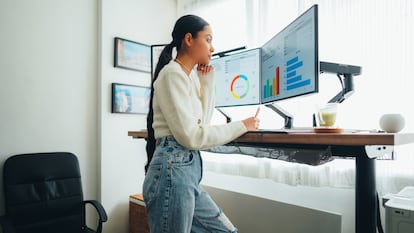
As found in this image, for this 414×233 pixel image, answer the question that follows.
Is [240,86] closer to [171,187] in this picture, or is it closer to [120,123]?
[171,187]

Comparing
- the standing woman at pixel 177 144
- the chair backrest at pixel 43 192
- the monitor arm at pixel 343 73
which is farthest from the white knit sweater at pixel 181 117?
the chair backrest at pixel 43 192

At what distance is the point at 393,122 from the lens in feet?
3.09

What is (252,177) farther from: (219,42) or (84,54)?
(84,54)

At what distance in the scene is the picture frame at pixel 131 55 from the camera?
7.21 feet

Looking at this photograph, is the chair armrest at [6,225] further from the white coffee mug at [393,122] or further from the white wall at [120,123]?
the white coffee mug at [393,122]

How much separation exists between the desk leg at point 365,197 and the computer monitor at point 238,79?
0.69 metres

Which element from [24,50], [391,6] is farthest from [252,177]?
[24,50]

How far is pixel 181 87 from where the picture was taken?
903 millimetres

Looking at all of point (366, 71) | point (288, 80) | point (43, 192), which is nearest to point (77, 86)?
point (43, 192)

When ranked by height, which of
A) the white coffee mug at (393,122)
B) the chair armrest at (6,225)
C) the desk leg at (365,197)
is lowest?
the chair armrest at (6,225)

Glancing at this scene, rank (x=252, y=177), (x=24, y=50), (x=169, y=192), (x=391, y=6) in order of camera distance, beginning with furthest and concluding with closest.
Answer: (x=252, y=177) < (x=24, y=50) < (x=391, y=6) < (x=169, y=192)

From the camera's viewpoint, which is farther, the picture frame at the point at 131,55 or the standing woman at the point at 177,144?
the picture frame at the point at 131,55

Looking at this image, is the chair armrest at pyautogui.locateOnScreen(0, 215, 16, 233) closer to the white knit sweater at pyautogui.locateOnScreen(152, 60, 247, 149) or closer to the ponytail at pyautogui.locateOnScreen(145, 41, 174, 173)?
the ponytail at pyautogui.locateOnScreen(145, 41, 174, 173)

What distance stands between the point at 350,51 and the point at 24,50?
2.00 meters
